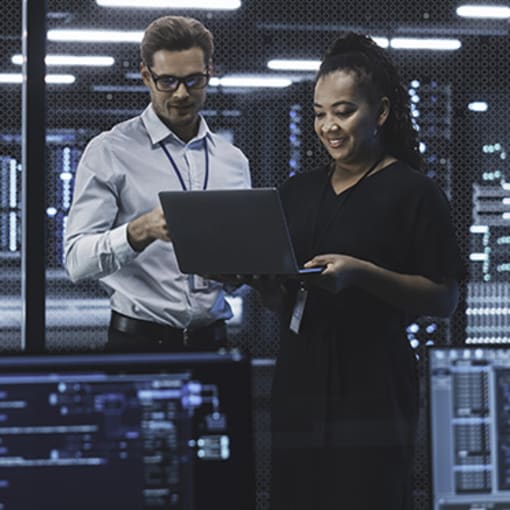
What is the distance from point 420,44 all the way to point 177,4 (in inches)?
32.4

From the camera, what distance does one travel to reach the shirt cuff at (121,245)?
6.56 feet

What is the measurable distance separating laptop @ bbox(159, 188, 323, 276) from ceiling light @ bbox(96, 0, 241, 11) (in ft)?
4.94

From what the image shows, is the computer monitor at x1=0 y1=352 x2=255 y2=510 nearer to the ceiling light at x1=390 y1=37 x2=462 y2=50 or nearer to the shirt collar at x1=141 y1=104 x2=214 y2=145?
the shirt collar at x1=141 y1=104 x2=214 y2=145

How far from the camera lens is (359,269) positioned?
177cm

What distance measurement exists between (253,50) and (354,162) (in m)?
1.23

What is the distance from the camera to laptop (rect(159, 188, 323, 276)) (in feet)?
5.26

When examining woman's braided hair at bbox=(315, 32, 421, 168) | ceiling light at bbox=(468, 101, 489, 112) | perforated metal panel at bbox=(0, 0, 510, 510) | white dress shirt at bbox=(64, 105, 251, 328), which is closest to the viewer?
woman's braided hair at bbox=(315, 32, 421, 168)

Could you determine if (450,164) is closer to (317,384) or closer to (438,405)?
(317,384)

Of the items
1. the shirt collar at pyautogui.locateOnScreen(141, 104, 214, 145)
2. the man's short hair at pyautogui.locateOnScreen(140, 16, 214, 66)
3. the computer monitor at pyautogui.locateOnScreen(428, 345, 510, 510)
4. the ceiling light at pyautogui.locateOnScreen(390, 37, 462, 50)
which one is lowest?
the computer monitor at pyautogui.locateOnScreen(428, 345, 510, 510)

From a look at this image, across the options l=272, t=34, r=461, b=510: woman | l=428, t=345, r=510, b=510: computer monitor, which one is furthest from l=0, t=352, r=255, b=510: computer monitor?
l=272, t=34, r=461, b=510: woman

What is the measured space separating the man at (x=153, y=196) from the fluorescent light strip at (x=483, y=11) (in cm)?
131

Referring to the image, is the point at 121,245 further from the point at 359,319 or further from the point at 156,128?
the point at 359,319

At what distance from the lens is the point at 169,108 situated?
2188 millimetres

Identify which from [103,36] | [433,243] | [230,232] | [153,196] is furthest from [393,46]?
[230,232]
